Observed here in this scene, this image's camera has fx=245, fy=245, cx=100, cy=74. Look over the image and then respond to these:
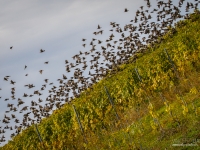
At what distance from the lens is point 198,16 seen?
2975 cm

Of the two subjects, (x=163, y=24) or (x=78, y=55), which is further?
(x=163, y=24)

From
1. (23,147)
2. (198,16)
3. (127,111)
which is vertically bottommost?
(23,147)

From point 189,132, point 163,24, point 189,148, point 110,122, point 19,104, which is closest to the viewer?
point 189,148

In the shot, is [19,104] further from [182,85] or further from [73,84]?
A: [182,85]

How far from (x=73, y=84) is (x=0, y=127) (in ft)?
27.8

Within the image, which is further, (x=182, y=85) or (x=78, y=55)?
(x=78, y=55)

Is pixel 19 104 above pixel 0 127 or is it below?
above

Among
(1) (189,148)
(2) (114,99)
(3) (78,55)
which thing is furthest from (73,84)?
(1) (189,148)

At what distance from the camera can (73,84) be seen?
26359 millimetres

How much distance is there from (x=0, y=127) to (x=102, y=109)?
1171 centimetres

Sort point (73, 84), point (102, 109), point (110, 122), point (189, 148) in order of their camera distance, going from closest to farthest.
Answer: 1. point (189, 148)
2. point (110, 122)
3. point (102, 109)
4. point (73, 84)

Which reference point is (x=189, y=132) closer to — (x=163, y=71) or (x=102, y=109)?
(x=163, y=71)

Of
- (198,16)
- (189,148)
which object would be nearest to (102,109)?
(189,148)

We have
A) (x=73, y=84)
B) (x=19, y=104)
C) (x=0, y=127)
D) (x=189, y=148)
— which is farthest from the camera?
(x=73, y=84)
